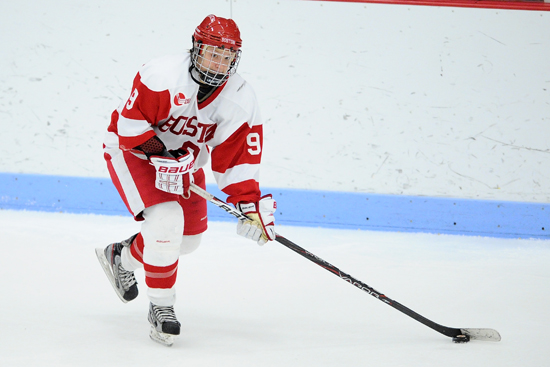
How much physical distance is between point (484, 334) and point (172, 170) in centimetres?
112

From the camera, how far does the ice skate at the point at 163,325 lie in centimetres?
182

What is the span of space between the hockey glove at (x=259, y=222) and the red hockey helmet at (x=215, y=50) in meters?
0.41

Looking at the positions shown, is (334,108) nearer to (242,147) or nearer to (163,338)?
(242,147)

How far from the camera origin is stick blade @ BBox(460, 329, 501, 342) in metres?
1.98

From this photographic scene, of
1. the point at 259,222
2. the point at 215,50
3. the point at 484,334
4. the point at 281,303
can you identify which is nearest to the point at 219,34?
the point at 215,50

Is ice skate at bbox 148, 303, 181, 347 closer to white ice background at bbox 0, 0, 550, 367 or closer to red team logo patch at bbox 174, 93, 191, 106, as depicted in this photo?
red team logo patch at bbox 174, 93, 191, 106

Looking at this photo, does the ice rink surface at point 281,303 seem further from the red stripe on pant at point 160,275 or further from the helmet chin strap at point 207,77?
the helmet chin strap at point 207,77

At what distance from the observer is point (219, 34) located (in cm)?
187

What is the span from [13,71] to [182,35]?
112cm

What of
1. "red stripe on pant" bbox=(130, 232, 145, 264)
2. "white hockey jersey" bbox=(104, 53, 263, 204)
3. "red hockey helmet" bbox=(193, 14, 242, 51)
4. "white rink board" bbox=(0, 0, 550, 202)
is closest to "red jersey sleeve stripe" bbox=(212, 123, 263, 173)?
"white hockey jersey" bbox=(104, 53, 263, 204)

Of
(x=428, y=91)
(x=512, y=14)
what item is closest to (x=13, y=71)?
(x=428, y=91)

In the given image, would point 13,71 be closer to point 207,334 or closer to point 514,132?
point 207,334

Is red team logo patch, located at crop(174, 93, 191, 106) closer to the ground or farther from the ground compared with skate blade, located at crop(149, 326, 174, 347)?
farther from the ground

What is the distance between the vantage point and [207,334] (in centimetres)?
197
